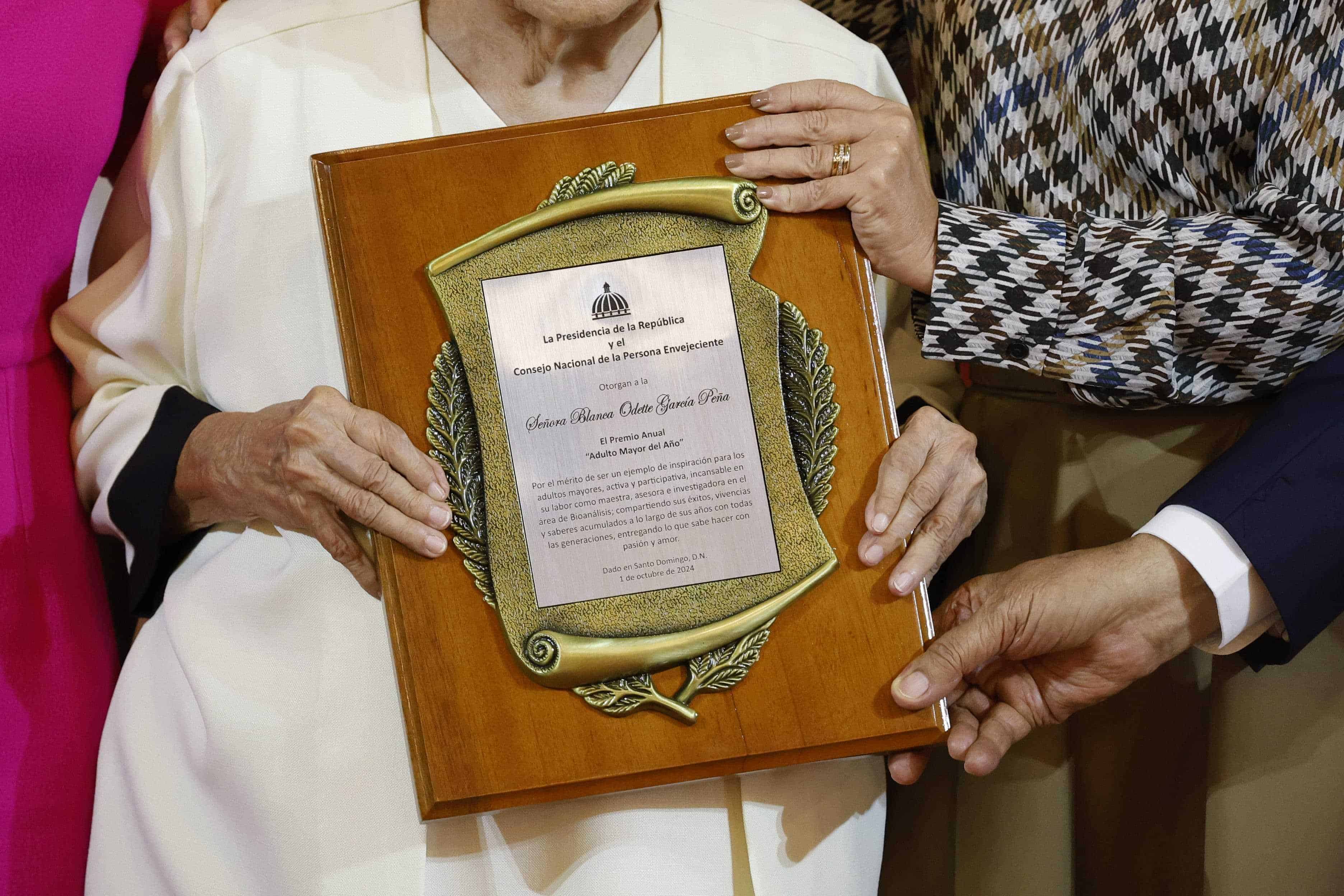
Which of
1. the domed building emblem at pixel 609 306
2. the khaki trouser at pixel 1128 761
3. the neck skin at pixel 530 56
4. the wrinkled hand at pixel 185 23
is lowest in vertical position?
the khaki trouser at pixel 1128 761

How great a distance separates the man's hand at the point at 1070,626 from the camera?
118cm

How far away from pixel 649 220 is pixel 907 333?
1.88 ft

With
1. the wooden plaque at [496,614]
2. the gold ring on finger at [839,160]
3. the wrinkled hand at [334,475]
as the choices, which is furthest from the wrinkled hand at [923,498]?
the wrinkled hand at [334,475]

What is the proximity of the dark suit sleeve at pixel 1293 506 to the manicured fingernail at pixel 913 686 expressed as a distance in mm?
379

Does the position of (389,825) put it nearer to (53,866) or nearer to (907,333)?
(53,866)

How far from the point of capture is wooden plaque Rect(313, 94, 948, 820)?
106 centimetres

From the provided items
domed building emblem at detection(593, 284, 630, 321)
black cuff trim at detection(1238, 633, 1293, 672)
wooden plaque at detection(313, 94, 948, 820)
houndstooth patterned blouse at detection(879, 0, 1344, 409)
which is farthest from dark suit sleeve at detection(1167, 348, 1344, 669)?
domed building emblem at detection(593, 284, 630, 321)

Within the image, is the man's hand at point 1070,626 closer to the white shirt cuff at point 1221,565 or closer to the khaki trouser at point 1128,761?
the white shirt cuff at point 1221,565

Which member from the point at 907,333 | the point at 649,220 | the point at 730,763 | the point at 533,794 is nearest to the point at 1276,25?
the point at 907,333

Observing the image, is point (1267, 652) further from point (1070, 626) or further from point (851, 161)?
point (851, 161)

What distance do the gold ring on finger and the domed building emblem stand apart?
26 centimetres

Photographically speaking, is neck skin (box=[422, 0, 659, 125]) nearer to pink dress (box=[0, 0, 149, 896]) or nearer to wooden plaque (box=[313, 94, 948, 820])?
wooden plaque (box=[313, 94, 948, 820])

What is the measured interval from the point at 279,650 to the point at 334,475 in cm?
31

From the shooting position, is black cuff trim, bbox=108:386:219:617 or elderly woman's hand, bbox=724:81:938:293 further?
black cuff trim, bbox=108:386:219:617
